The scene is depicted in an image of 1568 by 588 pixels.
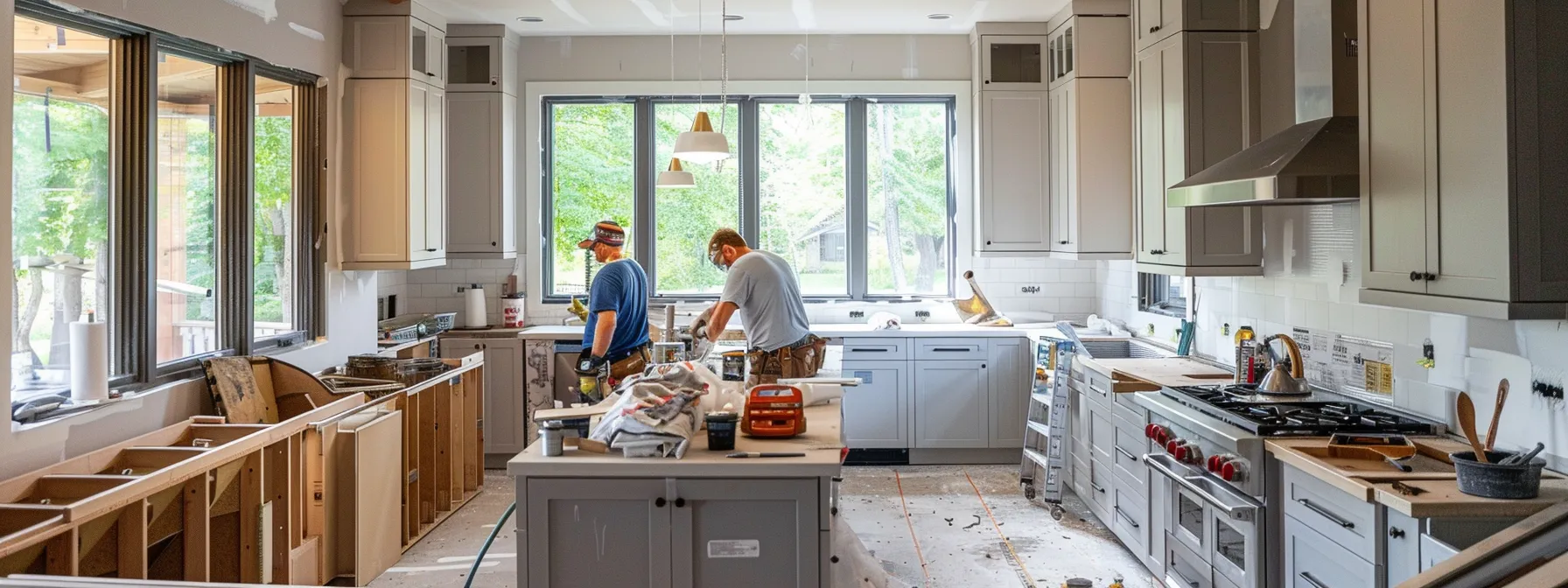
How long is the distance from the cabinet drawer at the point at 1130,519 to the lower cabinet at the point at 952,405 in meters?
1.78

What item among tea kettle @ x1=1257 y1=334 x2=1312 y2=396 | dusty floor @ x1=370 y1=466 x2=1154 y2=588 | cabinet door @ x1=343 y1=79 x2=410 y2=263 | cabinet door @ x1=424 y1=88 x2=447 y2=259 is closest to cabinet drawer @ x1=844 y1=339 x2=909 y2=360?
dusty floor @ x1=370 y1=466 x2=1154 y2=588

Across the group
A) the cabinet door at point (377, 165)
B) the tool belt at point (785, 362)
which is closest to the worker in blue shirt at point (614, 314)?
the tool belt at point (785, 362)

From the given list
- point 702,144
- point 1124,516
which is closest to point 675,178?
point 702,144

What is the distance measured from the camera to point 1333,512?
10.6ft

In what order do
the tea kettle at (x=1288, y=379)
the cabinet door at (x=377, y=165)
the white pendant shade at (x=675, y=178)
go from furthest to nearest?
the white pendant shade at (x=675, y=178) < the cabinet door at (x=377, y=165) < the tea kettle at (x=1288, y=379)

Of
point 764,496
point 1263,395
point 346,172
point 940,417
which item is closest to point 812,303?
point 940,417

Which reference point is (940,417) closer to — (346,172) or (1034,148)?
(1034,148)

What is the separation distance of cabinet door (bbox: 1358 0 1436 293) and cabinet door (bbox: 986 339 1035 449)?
12.2ft

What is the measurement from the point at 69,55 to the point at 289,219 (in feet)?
6.10

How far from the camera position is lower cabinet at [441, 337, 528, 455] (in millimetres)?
7367

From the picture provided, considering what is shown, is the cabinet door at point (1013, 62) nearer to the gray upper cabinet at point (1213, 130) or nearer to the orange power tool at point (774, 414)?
the gray upper cabinet at point (1213, 130)

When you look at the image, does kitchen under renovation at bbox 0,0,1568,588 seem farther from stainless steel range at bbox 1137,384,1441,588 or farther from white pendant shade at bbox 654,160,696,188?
white pendant shade at bbox 654,160,696,188

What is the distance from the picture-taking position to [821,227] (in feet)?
26.5

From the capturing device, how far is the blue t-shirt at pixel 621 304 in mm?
6234
